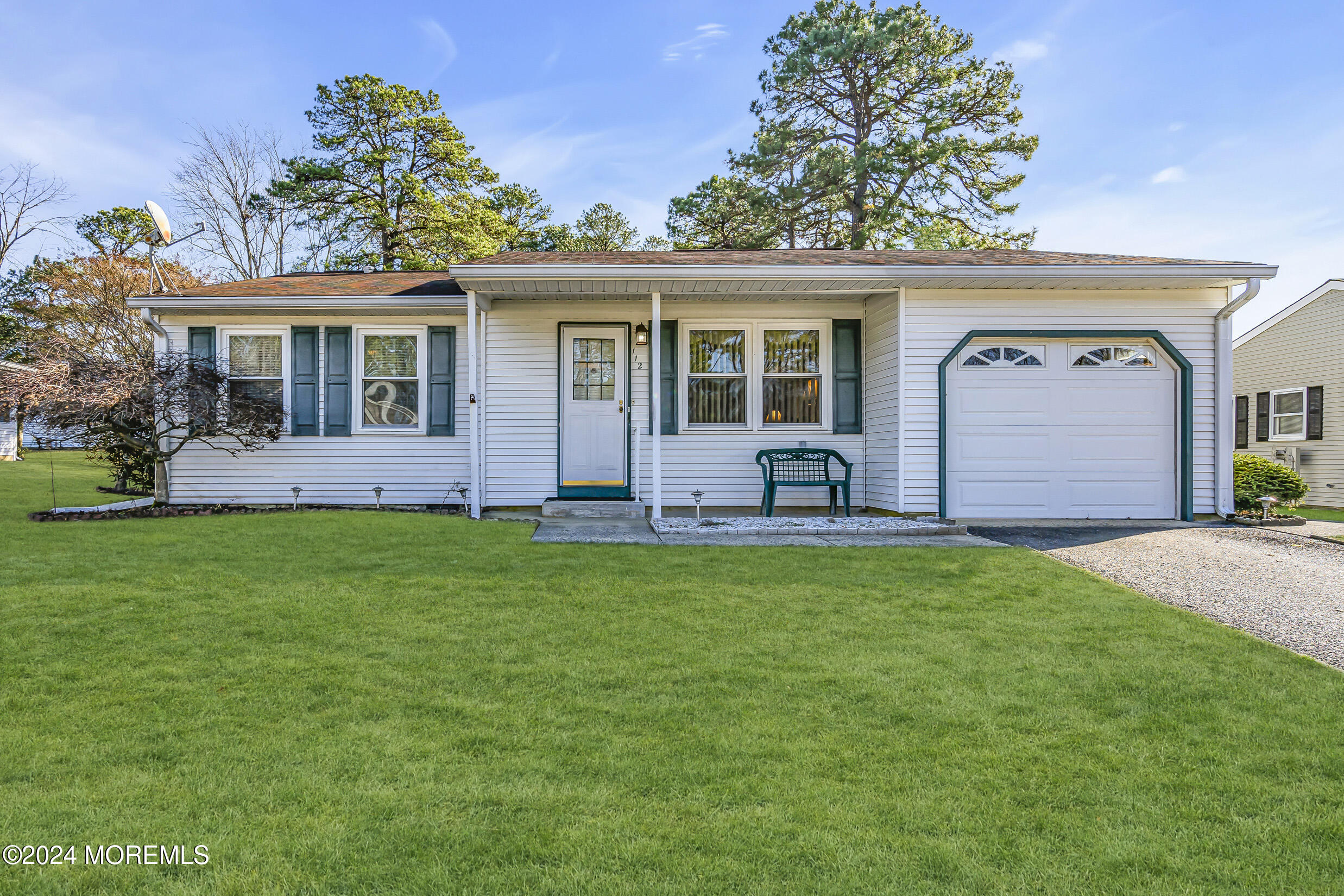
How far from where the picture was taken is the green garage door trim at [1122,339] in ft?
26.8

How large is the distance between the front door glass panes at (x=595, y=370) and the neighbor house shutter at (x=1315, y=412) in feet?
48.6

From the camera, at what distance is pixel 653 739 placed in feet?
8.28

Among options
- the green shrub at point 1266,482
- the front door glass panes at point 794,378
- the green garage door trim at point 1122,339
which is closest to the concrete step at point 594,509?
the front door glass panes at point 794,378

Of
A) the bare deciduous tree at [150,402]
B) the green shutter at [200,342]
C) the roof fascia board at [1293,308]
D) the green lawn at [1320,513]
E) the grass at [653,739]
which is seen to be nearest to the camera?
the grass at [653,739]

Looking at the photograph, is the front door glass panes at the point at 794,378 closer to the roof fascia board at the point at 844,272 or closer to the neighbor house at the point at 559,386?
the neighbor house at the point at 559,386

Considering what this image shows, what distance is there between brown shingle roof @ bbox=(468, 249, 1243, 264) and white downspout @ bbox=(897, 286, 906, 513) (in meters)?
→ 0.76

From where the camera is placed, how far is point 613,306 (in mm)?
9148

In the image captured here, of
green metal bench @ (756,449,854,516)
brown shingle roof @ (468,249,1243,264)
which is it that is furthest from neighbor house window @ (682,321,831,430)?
brown shingle roof @ (468,249,1243,264)

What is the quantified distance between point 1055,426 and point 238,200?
23.9 m

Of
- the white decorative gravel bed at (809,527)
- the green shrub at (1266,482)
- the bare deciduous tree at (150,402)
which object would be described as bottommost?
the white decorative gravel bed at (809,527)

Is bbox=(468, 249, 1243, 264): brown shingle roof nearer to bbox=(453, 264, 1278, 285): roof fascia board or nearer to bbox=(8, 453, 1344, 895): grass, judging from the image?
bbox=(453, 264, 1278, 285): roof fascia board

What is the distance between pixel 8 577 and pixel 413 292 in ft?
17.5

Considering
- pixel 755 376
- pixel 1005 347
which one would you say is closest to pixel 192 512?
pixel 755 376

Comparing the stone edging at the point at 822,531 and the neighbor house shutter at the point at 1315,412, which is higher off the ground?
the neighbor house shutter at the point at 1315,412
